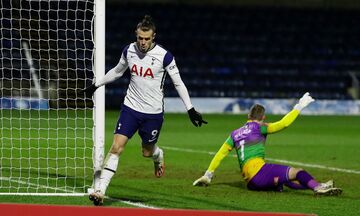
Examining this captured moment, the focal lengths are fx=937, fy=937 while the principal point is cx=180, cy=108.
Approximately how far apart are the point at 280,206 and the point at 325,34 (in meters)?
30.4

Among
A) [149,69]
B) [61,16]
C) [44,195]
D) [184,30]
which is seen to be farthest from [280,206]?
[184,30]

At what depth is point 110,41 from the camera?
120ft

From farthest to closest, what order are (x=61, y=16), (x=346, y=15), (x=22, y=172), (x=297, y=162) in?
(x=346, y=15) → (x=61, y=16) → (x=297, y=162) → (x=22, y=172)

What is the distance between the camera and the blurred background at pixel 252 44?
118ft

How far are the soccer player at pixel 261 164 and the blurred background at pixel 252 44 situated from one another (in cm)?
2173

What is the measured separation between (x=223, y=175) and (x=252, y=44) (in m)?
24.9

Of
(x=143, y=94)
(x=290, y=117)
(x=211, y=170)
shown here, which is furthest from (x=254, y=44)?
(x=143, y=94)

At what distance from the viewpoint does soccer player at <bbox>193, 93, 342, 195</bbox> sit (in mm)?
11008

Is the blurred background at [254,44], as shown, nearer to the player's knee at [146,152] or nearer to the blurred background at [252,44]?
the blurred background at [252,44]

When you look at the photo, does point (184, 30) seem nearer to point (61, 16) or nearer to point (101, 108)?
point (61, 16)

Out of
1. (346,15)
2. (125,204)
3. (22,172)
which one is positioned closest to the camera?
(125,204)

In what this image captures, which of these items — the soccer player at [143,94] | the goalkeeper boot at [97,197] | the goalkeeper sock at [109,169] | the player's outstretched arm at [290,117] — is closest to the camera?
the goalkeeper boot at [97,197]

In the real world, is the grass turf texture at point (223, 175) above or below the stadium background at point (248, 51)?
below

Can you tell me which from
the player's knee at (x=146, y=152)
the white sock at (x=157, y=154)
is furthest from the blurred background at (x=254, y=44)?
the player's knee at (x=146, y=152)
